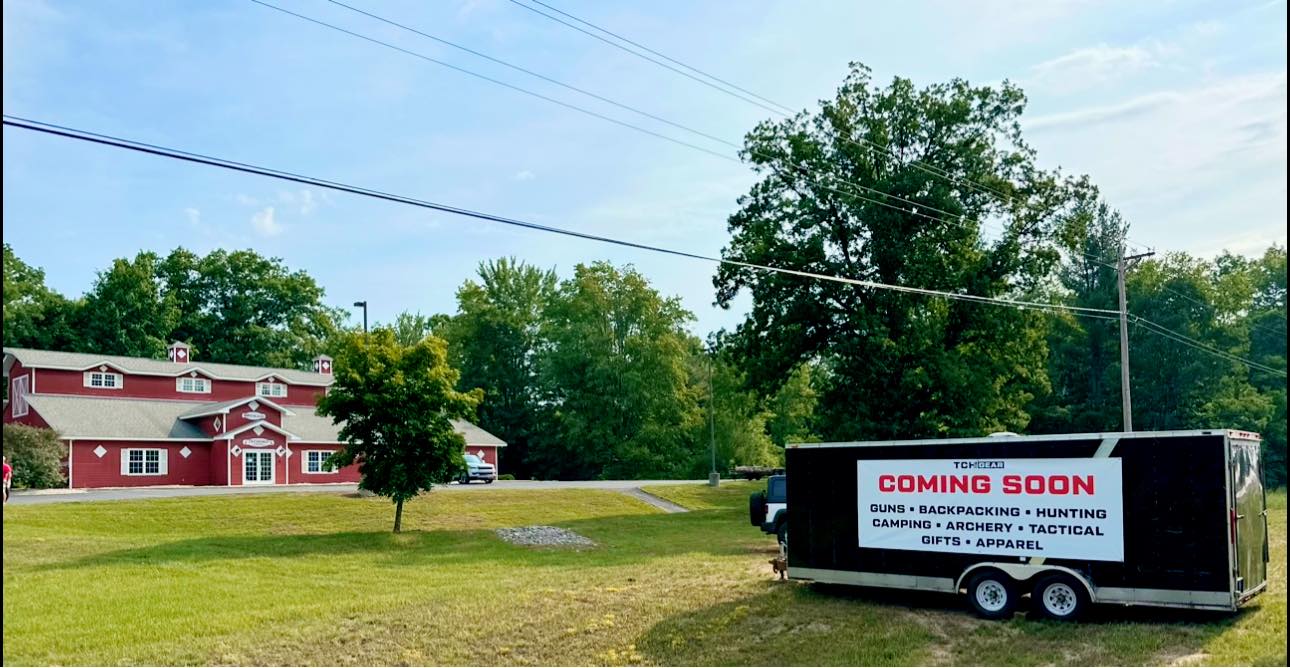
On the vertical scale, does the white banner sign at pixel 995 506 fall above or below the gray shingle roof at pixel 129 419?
below

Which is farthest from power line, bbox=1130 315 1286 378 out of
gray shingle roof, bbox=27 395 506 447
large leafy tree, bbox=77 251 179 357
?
large leafy tree, bbox=77 251 179 357

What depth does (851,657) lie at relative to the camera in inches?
505

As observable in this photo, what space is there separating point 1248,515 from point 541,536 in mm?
21176

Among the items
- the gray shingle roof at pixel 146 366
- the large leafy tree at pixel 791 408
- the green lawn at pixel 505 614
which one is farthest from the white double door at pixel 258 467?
the large leafy tree at pixel 791 408

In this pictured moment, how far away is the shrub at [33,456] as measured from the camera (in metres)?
40.9

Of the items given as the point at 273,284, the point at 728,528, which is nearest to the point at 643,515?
the point at 728,528

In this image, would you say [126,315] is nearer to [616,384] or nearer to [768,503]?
[616,384]

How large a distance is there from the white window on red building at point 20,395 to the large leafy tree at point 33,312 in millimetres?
23890

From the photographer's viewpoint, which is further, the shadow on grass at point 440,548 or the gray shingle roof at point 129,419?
the gray shingle roof at point 129,419

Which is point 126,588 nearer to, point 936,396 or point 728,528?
point 728,528

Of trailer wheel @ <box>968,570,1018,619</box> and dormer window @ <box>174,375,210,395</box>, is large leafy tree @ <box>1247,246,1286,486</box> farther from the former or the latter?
dormer window @ <box>174,375,210,395</box>

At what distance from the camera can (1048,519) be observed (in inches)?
564

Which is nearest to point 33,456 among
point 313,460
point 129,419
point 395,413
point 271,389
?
point 129,419

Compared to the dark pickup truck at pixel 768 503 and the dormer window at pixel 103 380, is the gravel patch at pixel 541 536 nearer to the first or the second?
the dark pickup truck at pixel 768 503
